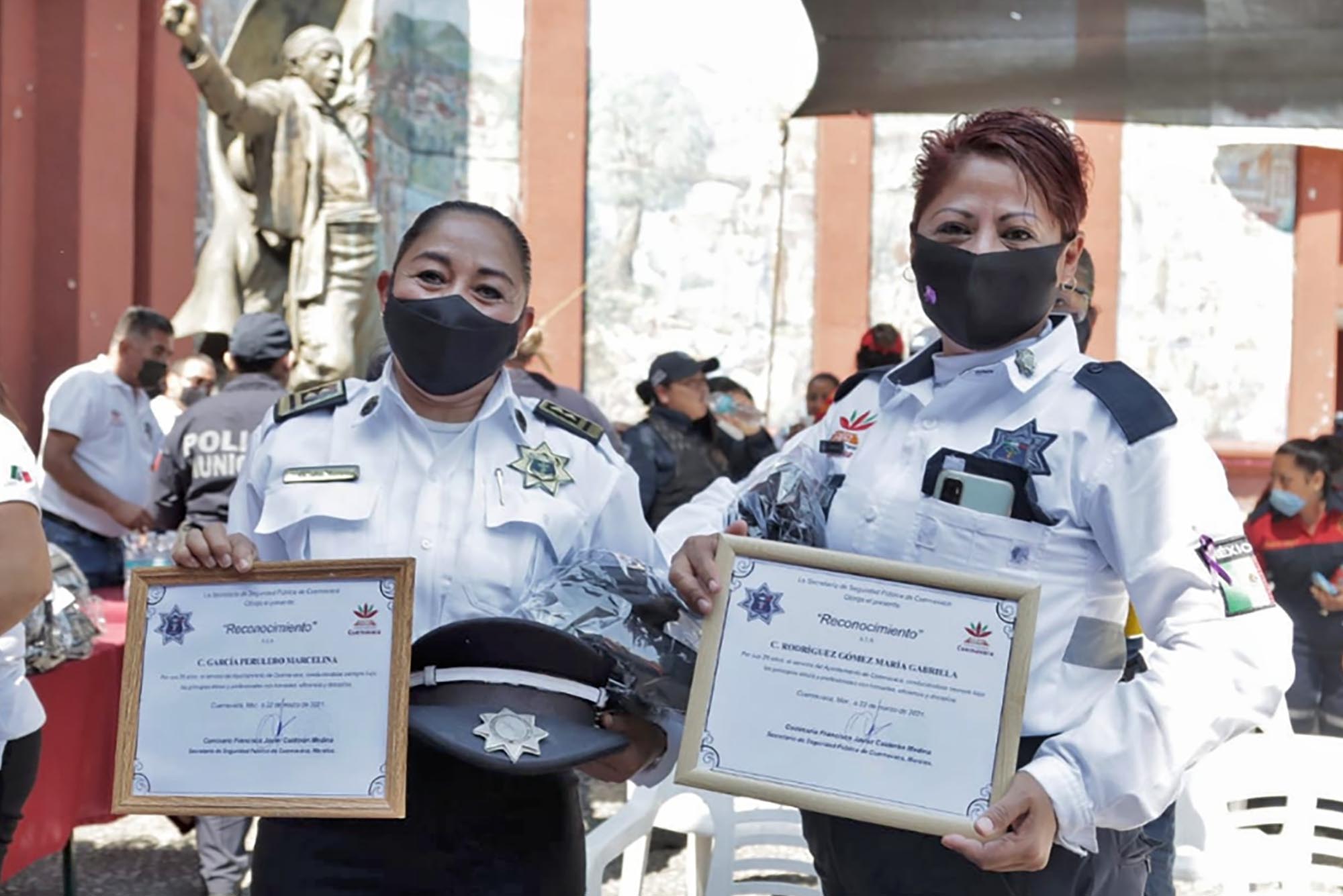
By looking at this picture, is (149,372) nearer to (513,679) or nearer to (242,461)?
(242,461)

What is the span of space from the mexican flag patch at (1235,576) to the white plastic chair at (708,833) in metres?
1.95

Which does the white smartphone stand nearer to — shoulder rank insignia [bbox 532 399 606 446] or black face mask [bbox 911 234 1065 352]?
black face mask [bbox 911 234 1065 352]

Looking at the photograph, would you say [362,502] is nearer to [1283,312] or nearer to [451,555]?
[451,555]

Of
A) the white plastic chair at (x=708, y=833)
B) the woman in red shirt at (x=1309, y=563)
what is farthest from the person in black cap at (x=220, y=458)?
the woman in red shirt at (x=1309, y=563)

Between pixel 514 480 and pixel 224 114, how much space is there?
8.32m

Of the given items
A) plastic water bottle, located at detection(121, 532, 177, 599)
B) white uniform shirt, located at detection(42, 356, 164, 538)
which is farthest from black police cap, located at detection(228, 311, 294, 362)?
white uniform shirt, located at detection(42, 356, 164, 538)

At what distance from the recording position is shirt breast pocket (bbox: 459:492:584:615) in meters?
2.27

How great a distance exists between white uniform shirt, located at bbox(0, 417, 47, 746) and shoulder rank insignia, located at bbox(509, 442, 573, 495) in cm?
92

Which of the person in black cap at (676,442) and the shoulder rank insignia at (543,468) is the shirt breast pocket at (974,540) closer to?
the shoulder rank insignia at (543,468)

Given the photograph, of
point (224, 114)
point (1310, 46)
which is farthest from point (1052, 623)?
point (224, 114)

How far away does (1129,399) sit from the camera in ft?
6.24

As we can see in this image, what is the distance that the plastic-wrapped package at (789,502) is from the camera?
2129 mm
